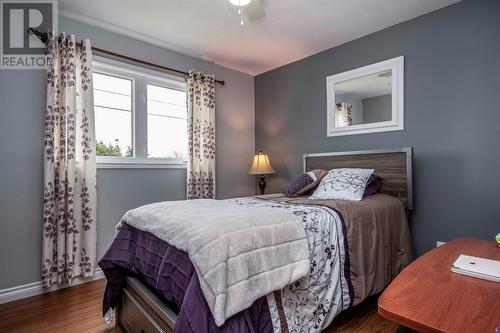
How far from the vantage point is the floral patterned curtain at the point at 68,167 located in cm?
231

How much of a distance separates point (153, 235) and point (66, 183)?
1.39 meters

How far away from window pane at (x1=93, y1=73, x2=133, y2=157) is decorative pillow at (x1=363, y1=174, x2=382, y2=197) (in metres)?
2.44

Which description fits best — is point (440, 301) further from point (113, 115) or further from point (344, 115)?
point (113, 115)

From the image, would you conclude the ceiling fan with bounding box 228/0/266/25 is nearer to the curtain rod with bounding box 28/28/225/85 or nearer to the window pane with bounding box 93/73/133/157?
the curtain rod with bounding box 28/28/225/85

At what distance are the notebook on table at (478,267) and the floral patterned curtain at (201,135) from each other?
265 centimetres

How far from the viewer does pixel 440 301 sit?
2.48ft

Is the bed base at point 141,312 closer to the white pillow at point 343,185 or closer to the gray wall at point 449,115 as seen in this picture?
the white pillow at point 343,185

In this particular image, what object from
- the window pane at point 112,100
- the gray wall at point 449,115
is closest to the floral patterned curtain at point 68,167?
the window pane at point 112,100

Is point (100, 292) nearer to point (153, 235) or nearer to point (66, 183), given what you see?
point (66, 183)

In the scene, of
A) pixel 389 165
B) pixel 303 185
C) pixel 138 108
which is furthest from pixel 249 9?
pixel 389 165

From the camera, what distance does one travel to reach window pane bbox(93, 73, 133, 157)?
2746 mm

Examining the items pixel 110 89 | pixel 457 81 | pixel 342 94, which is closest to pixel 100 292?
pixel 110 89

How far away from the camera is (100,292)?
7.75 feet

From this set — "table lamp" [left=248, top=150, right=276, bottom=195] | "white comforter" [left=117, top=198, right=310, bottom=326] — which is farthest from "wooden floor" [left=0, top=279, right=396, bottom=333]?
"table lamp" [left=248, top=150, right=276, bottom=195]
